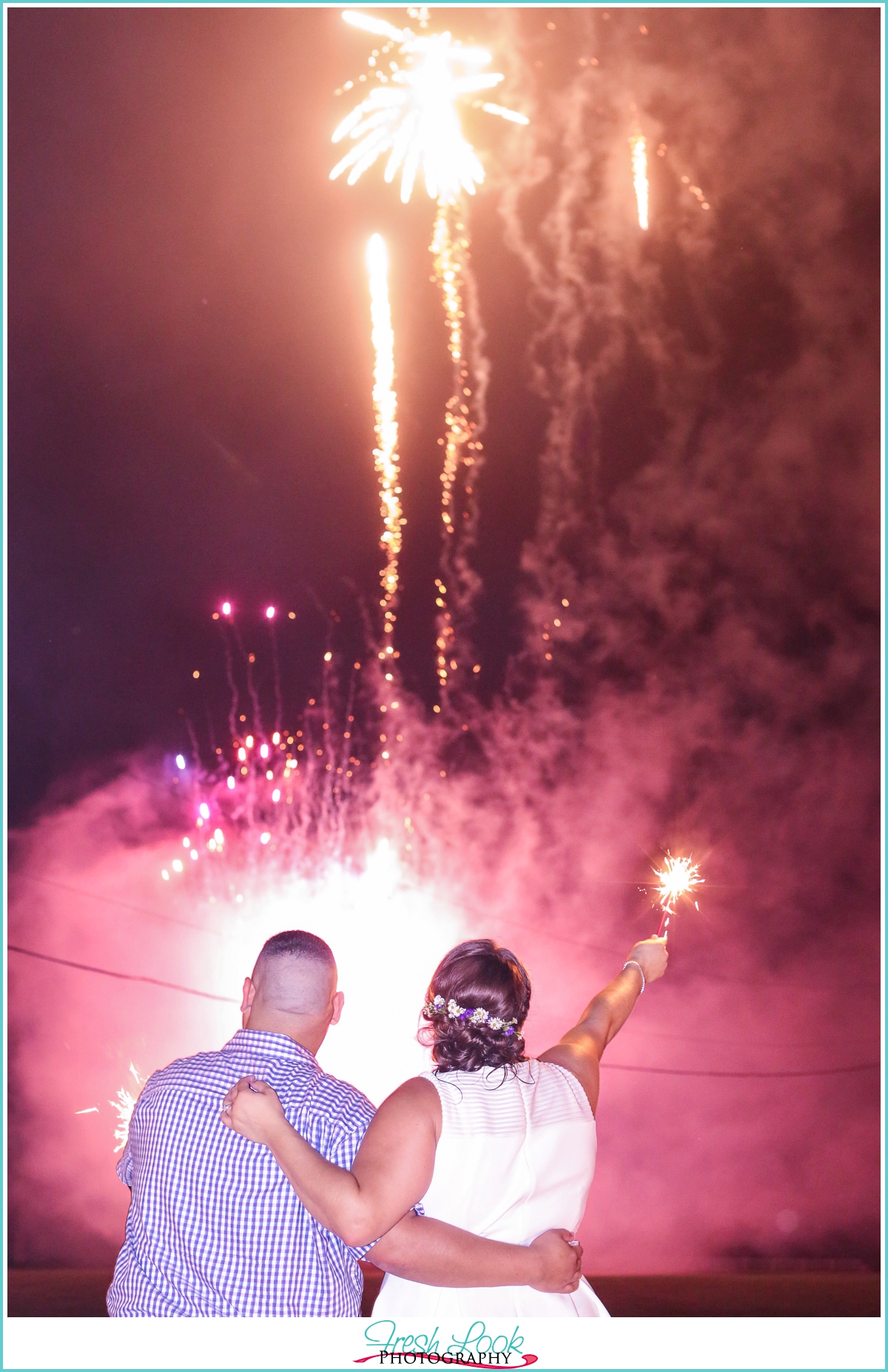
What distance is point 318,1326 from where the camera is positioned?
182 centimetres

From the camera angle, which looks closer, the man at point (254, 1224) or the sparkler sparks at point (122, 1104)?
the man at point (254, 1224)

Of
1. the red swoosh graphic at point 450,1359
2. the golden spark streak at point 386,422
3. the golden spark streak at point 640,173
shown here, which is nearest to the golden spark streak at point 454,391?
→ the golden spark streak at point 386,422

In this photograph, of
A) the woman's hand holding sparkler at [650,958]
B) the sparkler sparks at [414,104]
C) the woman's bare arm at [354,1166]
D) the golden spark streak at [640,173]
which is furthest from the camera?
the golden spark streak at [640,173]

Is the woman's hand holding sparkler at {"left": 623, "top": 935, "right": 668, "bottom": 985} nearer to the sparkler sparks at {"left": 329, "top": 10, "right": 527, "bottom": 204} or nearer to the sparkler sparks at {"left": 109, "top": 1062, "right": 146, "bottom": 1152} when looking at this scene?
the sparkler sparks at {"left": 329, "top": 10, "right": 527, "bottom": 204}

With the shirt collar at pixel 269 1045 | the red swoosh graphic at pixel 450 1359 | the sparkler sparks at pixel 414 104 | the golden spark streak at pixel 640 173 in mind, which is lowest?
the red swoosh graphic at pixel 450 1359

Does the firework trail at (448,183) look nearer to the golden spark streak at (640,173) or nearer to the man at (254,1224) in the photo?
the golden spark streak at (640,173)

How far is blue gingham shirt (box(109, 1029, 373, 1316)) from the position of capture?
1736mm

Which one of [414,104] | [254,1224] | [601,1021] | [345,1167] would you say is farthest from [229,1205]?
[414,104]

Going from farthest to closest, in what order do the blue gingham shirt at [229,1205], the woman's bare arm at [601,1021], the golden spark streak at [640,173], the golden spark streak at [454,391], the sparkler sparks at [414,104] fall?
the golden spark streak at [454,391] → the golden spark streak at [640,173] → the sparkler sparks at [414,104] → the woman's bare arm at [601,1021] → the blue gingham shirt at [229,1205]

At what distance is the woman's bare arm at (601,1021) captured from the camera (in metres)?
2.03

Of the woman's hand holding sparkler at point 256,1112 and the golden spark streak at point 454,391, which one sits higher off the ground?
the golden spark streak at point 454,391

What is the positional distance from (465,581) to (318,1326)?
938cm

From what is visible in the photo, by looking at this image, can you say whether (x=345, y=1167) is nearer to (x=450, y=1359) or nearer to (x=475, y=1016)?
(x=475, y=1016)

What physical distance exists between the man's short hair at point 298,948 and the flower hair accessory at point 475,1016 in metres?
0.21
